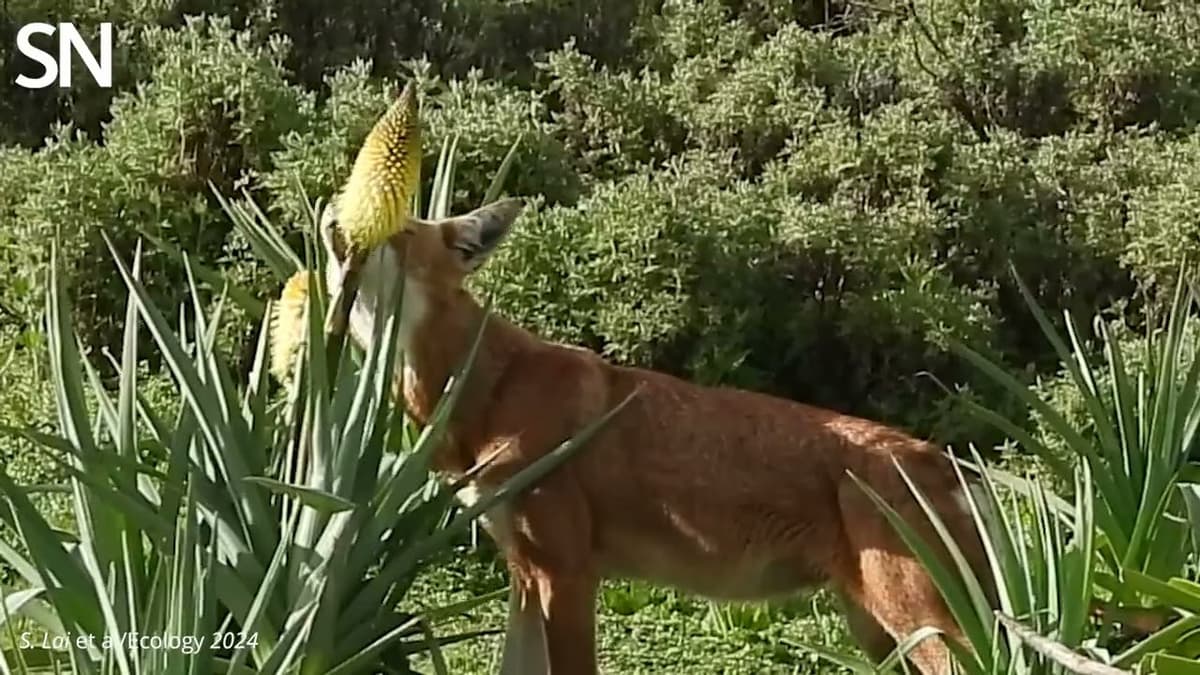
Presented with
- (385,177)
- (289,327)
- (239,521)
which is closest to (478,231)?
(289,327)

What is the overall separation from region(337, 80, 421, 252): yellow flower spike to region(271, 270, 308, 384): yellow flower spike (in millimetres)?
269

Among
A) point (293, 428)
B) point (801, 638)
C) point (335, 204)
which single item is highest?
point (335, 204)

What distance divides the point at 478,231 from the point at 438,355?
1.07 feet

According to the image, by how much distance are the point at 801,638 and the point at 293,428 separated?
2461 millimetres

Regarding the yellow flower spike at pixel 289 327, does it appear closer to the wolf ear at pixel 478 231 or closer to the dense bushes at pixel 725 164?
the wolf ear at pixel 478 231

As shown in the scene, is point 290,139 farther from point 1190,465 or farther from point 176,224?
point 1190,465

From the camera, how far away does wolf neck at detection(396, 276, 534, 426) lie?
4.66 m

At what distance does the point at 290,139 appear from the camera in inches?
333

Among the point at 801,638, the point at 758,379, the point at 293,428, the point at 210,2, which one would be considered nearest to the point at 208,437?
the point at 293,428

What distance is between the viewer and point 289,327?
412 cm

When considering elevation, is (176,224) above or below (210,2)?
below

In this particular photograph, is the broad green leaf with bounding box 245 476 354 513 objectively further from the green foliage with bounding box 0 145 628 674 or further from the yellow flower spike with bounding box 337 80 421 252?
the yellow flower spike with bounding box 337 80 421 252

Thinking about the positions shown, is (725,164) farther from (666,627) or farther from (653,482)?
(653,482)

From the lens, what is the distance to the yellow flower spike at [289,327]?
4.04 metres
